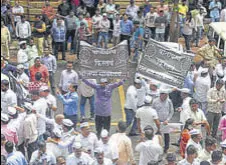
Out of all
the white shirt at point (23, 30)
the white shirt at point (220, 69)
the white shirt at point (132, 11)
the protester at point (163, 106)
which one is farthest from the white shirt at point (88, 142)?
the white shirt at point (132, 11)

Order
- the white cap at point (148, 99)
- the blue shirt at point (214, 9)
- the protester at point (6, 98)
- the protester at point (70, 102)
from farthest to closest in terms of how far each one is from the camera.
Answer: the blue shirt at point (214, 9), the protester at point (70, 102), the protester at point (6, 98), the white cap at point (148, 99)

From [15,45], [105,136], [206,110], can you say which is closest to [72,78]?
[206,110]

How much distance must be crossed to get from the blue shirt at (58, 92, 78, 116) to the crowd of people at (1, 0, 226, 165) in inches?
0.8

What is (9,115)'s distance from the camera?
1171 centimetres

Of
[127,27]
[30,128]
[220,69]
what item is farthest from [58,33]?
[30,128]

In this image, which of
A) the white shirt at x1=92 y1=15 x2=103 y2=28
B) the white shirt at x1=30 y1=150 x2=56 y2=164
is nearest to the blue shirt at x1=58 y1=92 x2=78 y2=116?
the white shirt at x1=30 y1=150 x2=56 y2=164

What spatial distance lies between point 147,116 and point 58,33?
8.07 meters

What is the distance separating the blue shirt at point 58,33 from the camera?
66.3ft

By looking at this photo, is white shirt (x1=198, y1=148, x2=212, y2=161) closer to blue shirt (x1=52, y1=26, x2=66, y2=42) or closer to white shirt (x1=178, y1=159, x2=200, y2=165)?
white shirt (x1=178, y1=159, x2=200, y2=165)

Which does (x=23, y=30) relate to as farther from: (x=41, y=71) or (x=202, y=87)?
(x=202, y=87)

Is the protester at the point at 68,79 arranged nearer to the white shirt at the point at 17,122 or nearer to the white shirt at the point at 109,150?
the white shirt at the point at 17,122

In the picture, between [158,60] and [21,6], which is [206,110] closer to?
[158,60]

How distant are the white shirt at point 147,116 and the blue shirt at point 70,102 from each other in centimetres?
152

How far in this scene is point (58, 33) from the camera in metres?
20.2
